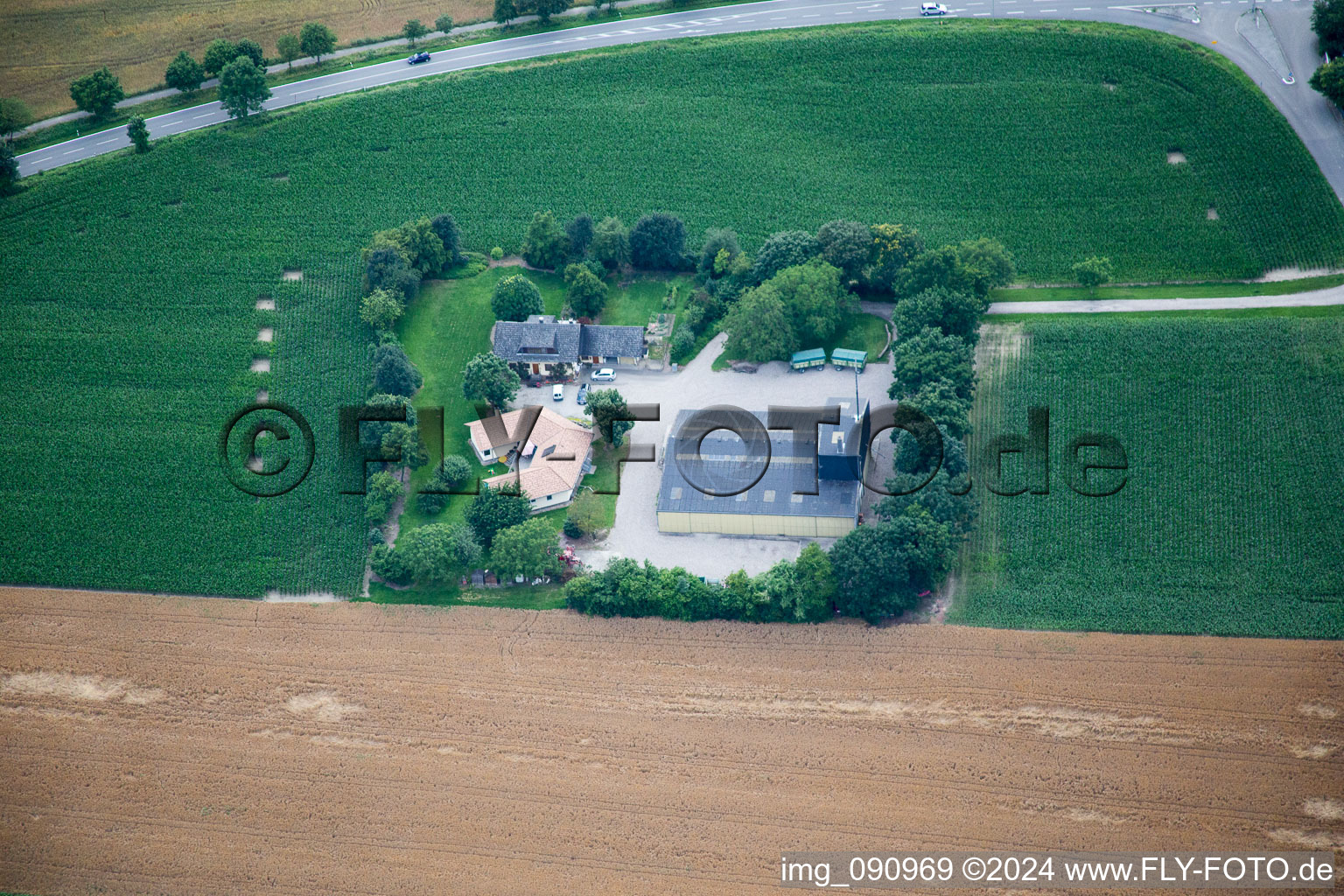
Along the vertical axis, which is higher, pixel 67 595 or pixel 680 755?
pixel 67 595

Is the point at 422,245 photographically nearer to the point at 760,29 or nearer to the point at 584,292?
the point at 584,292

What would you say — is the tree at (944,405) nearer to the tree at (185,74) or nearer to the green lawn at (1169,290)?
the green lawn at (1169,290)

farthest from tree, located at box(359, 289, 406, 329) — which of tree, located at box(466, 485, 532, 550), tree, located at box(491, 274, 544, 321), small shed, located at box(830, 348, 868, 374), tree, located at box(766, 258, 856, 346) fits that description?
small shed, located at box(830, 348, 868, 374)

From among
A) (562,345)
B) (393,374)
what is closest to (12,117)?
(393,374)

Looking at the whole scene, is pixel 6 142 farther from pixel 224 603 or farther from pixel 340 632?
pixel 340 632

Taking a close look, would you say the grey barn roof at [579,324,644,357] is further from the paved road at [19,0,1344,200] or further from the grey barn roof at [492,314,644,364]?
the paved road at [19,0,1344,200]

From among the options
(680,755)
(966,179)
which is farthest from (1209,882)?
(966,179)
